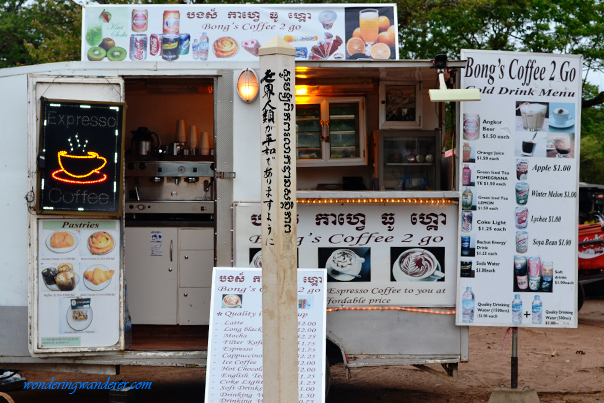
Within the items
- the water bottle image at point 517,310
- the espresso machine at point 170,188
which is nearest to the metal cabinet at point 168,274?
the espresso machine at point 170,188

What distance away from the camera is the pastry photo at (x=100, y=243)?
16.8ft

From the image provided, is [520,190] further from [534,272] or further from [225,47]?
[225,47]

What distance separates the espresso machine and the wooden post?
367 centimetres

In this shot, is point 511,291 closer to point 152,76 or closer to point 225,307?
point 225,307

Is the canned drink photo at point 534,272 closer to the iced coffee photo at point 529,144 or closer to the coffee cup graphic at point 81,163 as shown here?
the iced coffee photo at point 529,144

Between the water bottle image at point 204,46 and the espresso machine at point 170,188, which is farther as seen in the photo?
the espresso machine at point 170,188

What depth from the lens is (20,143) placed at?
16.8ft

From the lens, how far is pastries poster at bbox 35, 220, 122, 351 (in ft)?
16.6

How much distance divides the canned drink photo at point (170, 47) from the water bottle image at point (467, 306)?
Result: 310cm

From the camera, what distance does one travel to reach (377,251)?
5199 millimetres

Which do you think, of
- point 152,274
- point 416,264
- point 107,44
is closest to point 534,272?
point 416,264

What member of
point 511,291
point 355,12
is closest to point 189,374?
point 511,291

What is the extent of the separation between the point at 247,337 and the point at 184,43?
8.25ft

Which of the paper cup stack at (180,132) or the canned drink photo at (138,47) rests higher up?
the canned drink photo at (138,47)
